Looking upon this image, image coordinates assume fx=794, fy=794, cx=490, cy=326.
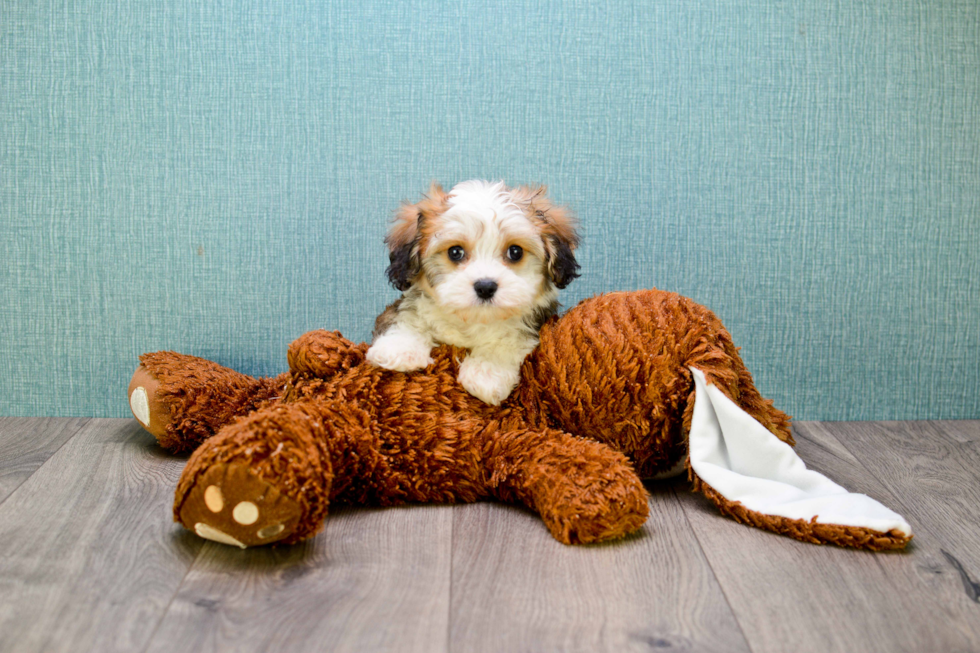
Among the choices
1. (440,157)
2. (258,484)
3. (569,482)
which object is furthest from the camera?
(440,157)

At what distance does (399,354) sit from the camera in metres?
1.51

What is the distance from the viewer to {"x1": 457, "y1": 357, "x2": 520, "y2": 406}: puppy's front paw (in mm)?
1519

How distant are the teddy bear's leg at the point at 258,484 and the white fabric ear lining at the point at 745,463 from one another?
0.69 meters

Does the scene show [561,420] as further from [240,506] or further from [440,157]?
[440,157]

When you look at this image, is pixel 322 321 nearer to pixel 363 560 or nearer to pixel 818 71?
pixel 363 560

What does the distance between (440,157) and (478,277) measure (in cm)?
68

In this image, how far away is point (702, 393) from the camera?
149 cm

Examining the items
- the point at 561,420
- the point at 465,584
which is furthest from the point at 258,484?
the point at 561,420

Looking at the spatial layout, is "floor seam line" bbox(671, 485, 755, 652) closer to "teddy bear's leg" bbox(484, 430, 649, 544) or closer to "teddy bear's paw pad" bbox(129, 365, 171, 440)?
"teddy bear's leg" bbox(484, 430, 649, 544)

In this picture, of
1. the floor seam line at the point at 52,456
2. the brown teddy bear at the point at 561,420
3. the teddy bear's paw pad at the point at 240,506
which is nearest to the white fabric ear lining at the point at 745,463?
→ the brown teddy bear at the point at 561,420

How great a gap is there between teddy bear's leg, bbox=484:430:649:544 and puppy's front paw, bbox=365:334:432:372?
0.20 metres

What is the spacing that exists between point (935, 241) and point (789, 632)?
1412 millimetres

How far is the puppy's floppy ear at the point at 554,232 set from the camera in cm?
151

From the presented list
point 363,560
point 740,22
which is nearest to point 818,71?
point 740,22
